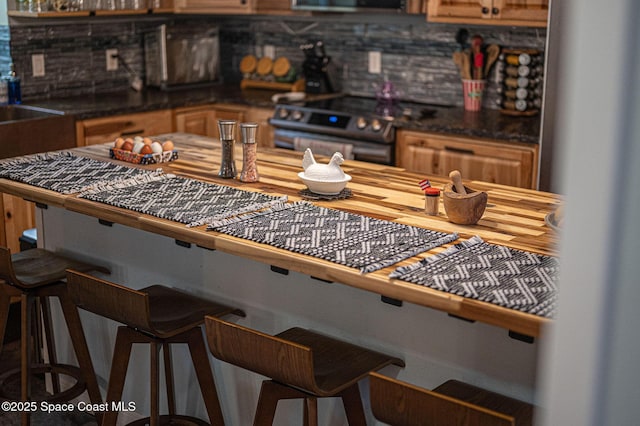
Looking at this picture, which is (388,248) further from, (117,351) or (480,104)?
(480,104)

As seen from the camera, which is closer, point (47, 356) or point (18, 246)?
point (47, 356)

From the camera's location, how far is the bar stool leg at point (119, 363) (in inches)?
104

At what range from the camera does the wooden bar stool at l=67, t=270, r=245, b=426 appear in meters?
2.51

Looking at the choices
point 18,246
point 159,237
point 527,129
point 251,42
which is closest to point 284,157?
point 159,237

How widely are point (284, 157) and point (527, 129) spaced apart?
151 centimetres

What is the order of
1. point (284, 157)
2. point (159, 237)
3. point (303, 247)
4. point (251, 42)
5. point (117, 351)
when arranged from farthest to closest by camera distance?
point (251, 42) → point (284, 157) → point (159, 237) → point (117, 351) → point (303, 247)

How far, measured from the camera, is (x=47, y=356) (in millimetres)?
3520

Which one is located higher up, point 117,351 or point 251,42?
point 251,42

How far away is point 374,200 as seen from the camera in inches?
110

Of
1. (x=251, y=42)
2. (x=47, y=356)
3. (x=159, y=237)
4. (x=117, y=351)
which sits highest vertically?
(x=251, y=42)

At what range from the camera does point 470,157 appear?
14.4 ft

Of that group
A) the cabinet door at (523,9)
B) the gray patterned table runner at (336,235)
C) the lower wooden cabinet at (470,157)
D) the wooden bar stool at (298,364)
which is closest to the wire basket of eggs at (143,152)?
the gray patterned table runner at (336,235)

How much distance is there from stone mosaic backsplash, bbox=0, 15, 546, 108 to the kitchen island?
196cm

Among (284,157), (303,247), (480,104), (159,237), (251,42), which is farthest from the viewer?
(251,42)
